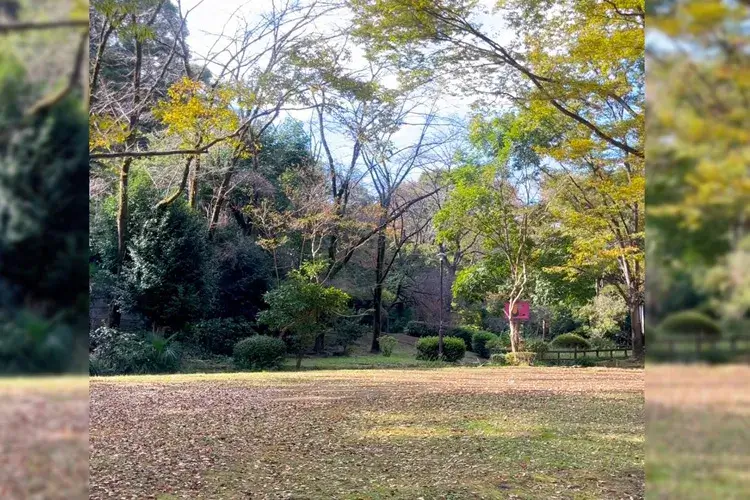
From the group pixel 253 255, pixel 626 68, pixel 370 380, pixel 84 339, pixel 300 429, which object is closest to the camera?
pixel 84 339

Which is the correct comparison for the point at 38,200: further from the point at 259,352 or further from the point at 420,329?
the point at 259,352

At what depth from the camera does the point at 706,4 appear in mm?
920

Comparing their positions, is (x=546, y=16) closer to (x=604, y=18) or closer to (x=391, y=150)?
(x=604, y=18)

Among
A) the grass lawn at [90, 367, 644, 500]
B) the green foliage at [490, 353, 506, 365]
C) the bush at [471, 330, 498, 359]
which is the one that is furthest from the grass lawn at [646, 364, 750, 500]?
the green foliage at [490, 353, 506, 365]

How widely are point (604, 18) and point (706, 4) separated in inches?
182

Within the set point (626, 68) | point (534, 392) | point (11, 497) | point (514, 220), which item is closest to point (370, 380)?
point (534, 392)

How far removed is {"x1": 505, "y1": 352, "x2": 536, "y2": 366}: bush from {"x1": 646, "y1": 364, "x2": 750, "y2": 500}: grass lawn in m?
6.41

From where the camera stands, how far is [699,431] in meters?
0.89

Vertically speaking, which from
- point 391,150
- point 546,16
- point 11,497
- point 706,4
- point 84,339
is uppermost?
point 546,16

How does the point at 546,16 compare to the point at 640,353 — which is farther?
the point at 640,353

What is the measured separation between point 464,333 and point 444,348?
0.28 metres

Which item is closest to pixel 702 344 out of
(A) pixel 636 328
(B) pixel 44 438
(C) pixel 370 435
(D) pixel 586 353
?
(B) pixel 44 438

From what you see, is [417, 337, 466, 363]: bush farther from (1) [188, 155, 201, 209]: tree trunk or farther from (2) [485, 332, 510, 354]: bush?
(1) [188, 155, 201, 209]: tree trunk

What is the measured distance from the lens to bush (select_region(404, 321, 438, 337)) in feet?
23.1
